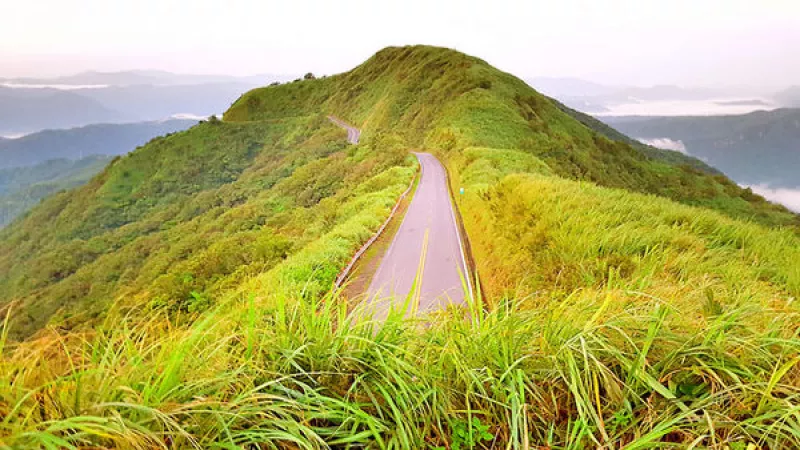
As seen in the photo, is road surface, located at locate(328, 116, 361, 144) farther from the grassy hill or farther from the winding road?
the grassy hill

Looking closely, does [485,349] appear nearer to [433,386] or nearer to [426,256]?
[433,386]

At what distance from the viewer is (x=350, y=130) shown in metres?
67.6

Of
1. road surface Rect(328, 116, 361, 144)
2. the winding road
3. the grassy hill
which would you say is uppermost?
road surface Rect(328, 116, 361, 144)

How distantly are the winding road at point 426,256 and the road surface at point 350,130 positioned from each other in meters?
37.6

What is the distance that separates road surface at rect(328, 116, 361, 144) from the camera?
57050mm

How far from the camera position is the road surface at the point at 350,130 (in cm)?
5705

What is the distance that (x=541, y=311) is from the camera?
9.71 feet

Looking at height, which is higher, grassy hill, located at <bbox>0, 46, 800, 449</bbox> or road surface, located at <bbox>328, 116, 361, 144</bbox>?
road surface, located at <bbox>328, 116, 361, 144</bbox>

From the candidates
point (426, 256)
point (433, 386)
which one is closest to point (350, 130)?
point (426, 256)

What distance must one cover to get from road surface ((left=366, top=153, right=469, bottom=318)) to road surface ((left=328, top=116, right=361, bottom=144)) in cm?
3831

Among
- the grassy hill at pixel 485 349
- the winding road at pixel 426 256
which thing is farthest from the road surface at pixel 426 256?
the grassy hill at pixel 485 349

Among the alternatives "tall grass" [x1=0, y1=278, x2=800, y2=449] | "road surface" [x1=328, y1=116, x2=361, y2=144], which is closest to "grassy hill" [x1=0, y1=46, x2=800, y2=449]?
"tall grass" [x1=0, y1=278, x2=800, y2=449]

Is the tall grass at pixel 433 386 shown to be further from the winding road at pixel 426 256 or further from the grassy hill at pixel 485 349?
the winding road at pixel 426 256

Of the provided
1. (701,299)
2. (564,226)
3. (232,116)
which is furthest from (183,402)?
(232,116)
